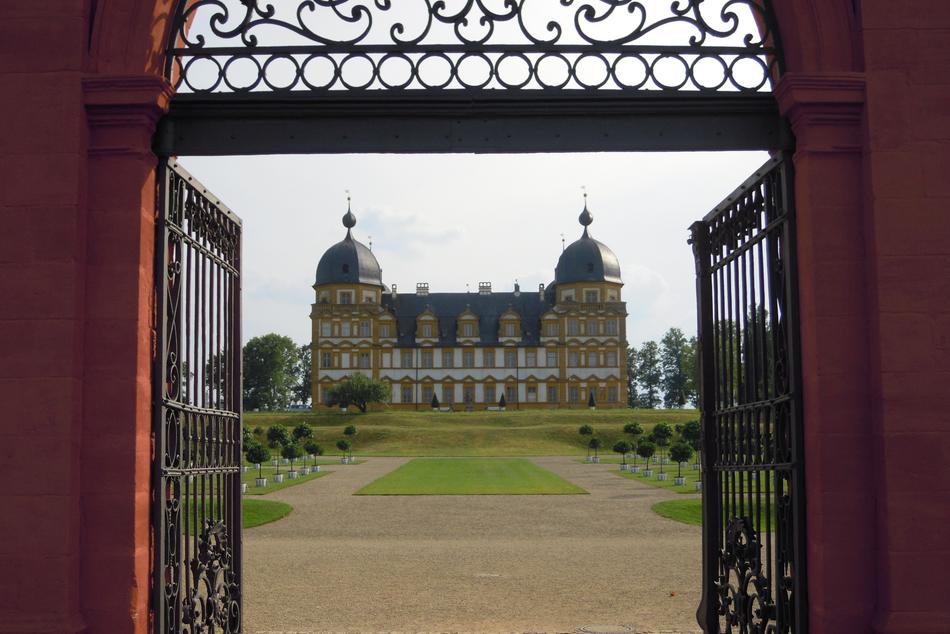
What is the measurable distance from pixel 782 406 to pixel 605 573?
639cm

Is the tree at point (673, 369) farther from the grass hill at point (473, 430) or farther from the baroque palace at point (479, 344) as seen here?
the grass hill at point (473, 430)

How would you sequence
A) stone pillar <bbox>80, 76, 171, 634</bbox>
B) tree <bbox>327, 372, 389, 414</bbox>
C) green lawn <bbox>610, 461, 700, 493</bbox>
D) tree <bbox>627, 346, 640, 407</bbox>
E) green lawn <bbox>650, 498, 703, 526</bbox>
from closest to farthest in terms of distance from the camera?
stone pillar <bbox>80, 76, 171, 634</bbox> → green lawn <bbox>650, 498, 703, 526</bbox> → green lawn <bbox>610, 461, 700, 493</bbox> → tree <bbox>327, 372, 389, 414</bbox> → tree <bbox>627, 346, 640, 407</bbox>

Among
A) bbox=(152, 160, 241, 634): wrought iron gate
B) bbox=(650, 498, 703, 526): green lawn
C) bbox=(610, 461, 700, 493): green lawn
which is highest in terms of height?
bbox=(152, 160, 241, 634): wrought iron gate

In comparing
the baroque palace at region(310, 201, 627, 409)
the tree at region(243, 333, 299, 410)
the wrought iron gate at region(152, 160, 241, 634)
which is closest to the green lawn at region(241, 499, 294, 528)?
the wrought iron gate at region(152, 160, 241, 634)

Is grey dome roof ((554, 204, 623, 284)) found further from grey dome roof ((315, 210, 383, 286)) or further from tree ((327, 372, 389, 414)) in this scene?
tree ((327, 372, 389, 414))

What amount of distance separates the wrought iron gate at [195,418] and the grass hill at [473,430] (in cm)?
3807

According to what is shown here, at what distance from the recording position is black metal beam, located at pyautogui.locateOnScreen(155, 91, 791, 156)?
5.12 m

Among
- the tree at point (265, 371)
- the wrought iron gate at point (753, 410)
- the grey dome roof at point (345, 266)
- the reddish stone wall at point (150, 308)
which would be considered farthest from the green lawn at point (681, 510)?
the tree at point (265, 371)

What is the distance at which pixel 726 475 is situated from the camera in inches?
229

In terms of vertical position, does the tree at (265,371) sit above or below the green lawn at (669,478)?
above

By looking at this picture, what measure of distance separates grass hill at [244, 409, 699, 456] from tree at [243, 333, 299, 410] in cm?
1863

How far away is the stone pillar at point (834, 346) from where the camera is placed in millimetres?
4586

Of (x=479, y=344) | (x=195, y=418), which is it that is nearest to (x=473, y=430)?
(x=479, y=344)

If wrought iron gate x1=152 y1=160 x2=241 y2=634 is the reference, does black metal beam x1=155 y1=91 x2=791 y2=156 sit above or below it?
above
